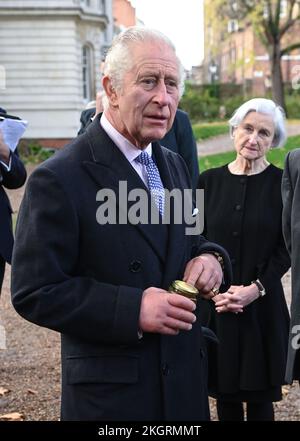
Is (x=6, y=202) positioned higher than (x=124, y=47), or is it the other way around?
(x=124, y=47)

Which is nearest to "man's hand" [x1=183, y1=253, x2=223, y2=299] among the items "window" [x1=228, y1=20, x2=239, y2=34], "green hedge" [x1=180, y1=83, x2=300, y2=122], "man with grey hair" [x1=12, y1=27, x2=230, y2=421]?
"man with grey hair" [x1=12, y1=27, x2=230, y2=421]

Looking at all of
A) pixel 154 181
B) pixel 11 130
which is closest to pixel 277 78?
pixel 11 130

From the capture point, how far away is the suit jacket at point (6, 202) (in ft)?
14.9

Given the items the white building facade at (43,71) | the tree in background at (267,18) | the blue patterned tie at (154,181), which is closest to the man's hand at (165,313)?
the blue patterned tie at (154,181)

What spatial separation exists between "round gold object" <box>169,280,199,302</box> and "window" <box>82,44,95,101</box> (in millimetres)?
31008

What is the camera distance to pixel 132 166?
2.43 meters

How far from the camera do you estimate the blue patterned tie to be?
8.14 ft

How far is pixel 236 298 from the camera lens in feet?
12.0

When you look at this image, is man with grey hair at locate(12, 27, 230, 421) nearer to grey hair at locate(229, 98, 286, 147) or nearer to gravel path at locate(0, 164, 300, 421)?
grey hair at locate(229, 98, 286, 147)

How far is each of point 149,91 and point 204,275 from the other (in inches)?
26.1

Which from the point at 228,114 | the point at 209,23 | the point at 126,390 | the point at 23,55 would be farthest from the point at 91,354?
the point at 228,114

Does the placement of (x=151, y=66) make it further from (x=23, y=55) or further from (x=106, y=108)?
(x=23, y=55)

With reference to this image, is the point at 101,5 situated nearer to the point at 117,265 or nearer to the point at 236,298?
the point at 236,298

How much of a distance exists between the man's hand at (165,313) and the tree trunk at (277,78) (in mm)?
37344
